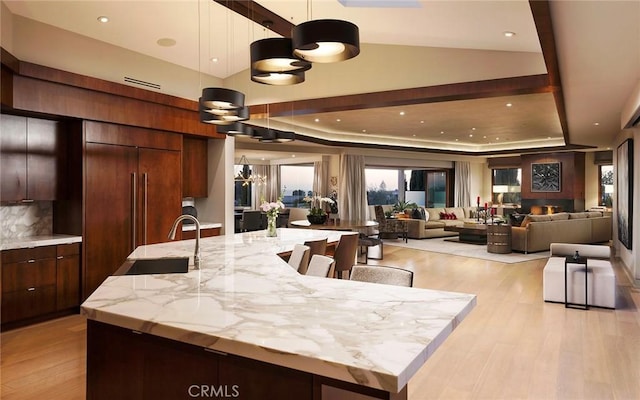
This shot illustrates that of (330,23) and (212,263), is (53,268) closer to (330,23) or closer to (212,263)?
(212,263)

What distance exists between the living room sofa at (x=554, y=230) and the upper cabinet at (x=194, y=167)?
7.10m

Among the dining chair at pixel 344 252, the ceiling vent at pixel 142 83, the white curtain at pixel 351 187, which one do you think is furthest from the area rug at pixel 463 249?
the ceiling vent at pixel 142 83

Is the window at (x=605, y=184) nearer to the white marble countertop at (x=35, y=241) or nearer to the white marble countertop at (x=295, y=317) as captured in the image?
the white marble countertop at (x=295, y=317)

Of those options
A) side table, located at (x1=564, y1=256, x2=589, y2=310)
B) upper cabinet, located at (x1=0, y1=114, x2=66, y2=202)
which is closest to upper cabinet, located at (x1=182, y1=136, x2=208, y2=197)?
upper cabinet, located at (x1=0, y1=114, x2=66, y2=202)

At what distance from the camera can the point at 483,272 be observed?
7.59 meters

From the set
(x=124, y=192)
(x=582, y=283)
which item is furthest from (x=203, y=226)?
(x=582, y=283)

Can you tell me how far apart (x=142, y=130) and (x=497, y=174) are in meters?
14.6

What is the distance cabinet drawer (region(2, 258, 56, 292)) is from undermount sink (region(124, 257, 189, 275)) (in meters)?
2.12

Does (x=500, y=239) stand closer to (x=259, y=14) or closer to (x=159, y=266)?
(x=259, y=14)

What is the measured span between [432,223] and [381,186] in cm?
389

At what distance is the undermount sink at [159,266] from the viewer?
2896 millimetres

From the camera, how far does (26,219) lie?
4977 millimetres

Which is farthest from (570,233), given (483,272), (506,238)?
(483,272)

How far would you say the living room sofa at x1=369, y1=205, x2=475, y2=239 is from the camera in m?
12.3
